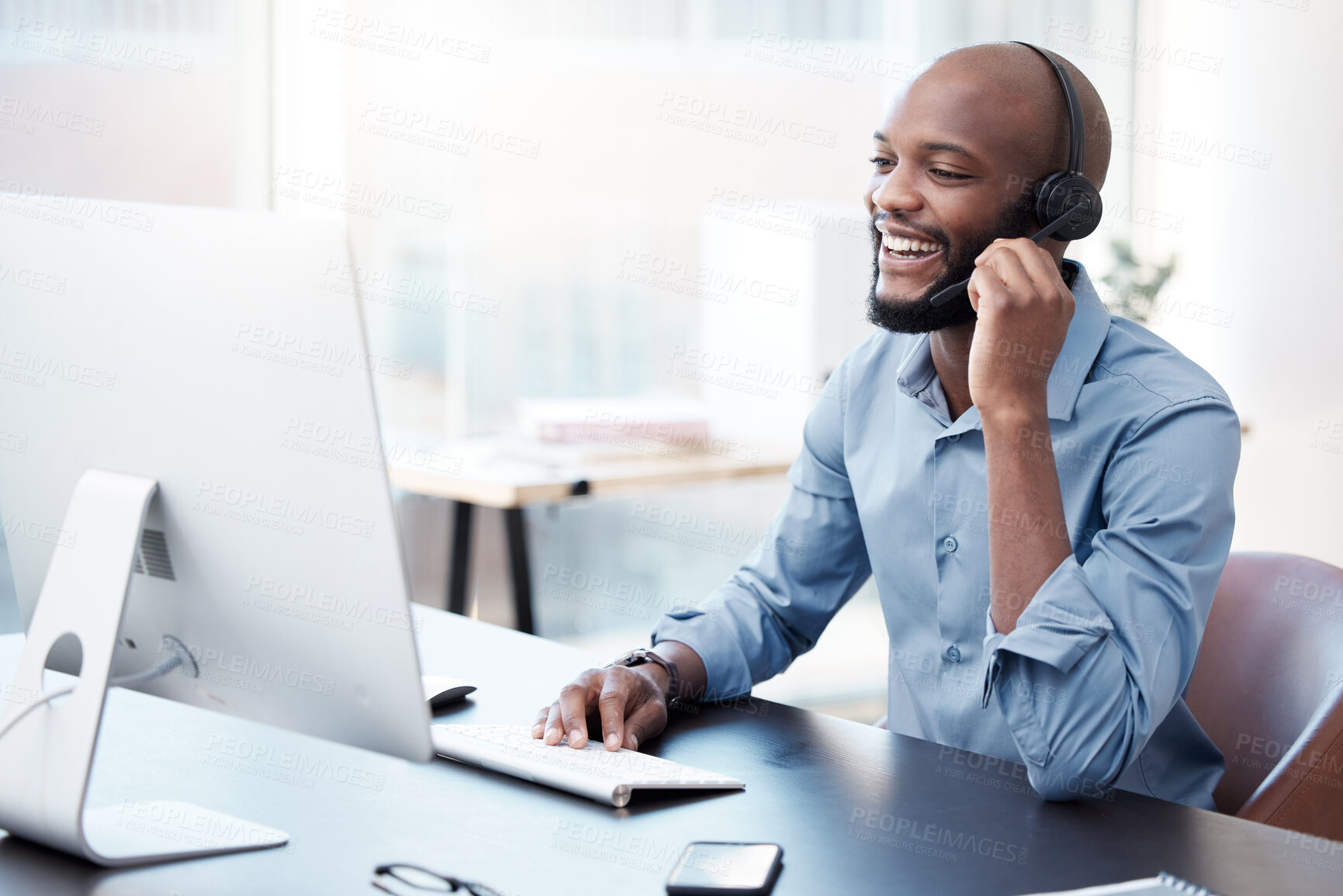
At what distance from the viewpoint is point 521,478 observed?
258 centimetres

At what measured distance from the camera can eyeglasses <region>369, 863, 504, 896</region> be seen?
2.58 ft

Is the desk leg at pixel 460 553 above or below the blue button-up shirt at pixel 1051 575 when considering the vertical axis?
below

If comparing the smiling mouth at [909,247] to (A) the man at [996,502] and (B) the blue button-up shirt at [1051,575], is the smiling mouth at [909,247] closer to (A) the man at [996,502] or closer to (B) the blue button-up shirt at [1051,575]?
(A) the man at [996,502]

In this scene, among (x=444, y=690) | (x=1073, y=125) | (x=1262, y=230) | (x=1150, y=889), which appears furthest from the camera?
(x=1262, y=230)

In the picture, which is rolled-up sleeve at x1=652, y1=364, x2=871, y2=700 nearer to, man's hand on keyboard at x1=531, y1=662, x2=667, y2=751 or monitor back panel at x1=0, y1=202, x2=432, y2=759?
man's hand on keyboard at x1=531, y1=662, x2=667, y2=751

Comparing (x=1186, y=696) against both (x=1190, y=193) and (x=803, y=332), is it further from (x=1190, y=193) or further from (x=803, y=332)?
(x=1190, y=193)

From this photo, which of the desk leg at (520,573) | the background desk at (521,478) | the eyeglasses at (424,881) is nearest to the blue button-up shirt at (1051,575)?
the eyeglasses at (424,881)

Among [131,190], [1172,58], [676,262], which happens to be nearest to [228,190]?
[131,190]

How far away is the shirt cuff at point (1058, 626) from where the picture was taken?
1026 mm

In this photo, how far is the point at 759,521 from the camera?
11.9ft

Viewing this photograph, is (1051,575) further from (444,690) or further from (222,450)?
(222,450)

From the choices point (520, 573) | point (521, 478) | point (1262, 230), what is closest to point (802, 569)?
point (521, 478)

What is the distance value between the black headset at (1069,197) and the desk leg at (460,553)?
1.86 metres

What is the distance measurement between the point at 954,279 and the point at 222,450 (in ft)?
2.65
